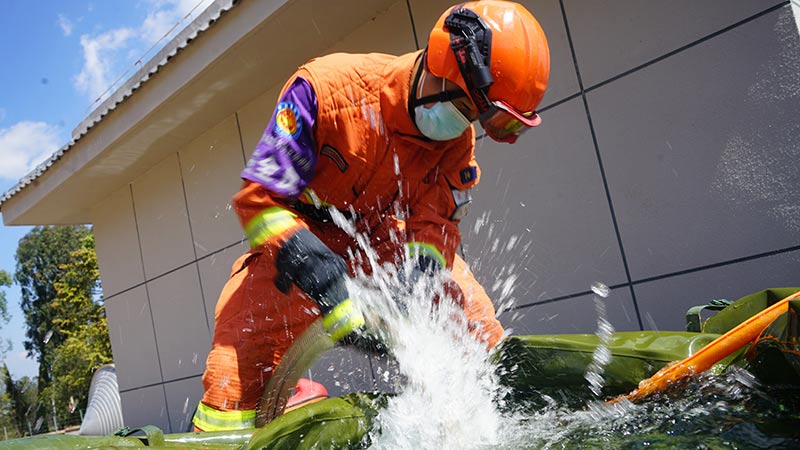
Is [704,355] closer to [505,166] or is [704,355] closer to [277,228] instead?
[277,228]

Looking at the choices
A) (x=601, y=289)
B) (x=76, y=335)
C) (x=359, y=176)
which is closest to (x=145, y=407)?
(x=601, y=289)

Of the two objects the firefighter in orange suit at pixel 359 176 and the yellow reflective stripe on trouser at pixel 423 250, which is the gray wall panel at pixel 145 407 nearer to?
the firefighter in orange suit at pixel 359 176

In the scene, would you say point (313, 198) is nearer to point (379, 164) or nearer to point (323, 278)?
point (379, 164)

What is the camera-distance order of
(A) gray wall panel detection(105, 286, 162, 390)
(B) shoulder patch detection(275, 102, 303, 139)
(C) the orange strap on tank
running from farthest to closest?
(A) gray wall panel detection(105, 286, 162, 390), (B) shoulder patch detection(275, 102, 303, 139), (C) the orange strap on tank

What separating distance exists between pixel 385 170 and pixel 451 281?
1.50ft

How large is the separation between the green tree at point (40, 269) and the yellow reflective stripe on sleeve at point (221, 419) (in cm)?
3136

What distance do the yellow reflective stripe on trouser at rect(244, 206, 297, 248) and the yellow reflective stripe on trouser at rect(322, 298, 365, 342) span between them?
0.30m

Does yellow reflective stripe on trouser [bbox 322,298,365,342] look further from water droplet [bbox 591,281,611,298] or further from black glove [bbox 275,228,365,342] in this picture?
water droplet [bbox 591,281,611,298]

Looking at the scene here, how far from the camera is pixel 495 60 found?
1.91m

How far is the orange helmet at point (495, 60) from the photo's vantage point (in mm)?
1910

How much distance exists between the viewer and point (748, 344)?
148 centimetres

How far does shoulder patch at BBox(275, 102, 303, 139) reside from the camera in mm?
2010

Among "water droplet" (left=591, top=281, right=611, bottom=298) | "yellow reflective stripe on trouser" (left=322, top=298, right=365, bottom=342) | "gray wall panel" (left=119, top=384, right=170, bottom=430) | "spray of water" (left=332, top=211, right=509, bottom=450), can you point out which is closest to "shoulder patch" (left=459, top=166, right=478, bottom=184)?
"spray of water" (left=332, top=211, right=509, bottom=450)

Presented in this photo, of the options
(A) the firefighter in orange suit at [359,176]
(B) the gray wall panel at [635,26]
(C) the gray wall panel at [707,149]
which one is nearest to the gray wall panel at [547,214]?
(C) the gray wall panel at [707,149]
